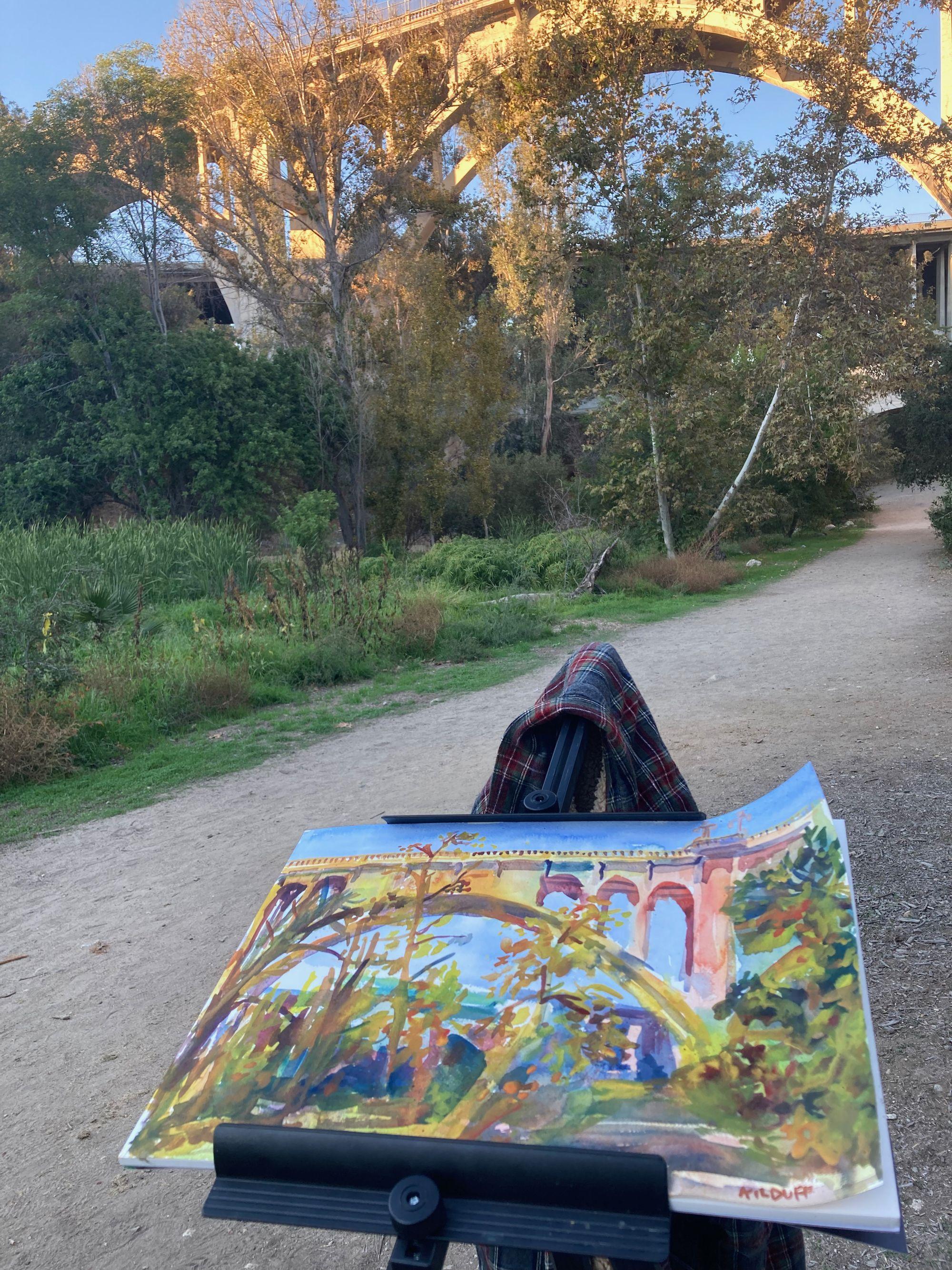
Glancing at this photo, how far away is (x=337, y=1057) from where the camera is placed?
1.23 m

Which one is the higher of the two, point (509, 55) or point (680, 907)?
point (509, 55)

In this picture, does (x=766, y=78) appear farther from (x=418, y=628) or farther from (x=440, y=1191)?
(x=440, y=1191)

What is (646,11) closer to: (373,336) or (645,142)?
(645,142)

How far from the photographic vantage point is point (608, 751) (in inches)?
77.5

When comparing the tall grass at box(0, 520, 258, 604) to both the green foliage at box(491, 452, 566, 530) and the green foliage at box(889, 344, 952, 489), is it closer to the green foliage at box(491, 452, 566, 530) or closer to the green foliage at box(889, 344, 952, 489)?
the green foliage at box(491, 452, 566, 530)

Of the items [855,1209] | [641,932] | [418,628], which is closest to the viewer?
[855,1209]

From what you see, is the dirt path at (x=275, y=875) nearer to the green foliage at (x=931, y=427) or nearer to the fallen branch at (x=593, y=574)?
the fallen branch at (x=593, y=574)

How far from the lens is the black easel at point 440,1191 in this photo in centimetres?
100

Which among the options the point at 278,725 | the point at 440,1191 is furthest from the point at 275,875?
the point at 440,1191

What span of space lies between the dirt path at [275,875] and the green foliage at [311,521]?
9246mm

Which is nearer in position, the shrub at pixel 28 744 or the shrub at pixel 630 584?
the shrub at pixel 28 744

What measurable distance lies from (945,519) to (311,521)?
37.2 feet

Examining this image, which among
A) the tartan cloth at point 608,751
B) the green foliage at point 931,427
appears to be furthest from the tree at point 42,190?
the tartan cloth at point 608,751

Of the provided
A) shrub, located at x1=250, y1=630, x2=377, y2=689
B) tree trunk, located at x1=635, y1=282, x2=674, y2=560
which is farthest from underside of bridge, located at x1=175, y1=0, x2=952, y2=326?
shrub, located at x1=250, y1=630, x2=377, y2=689
